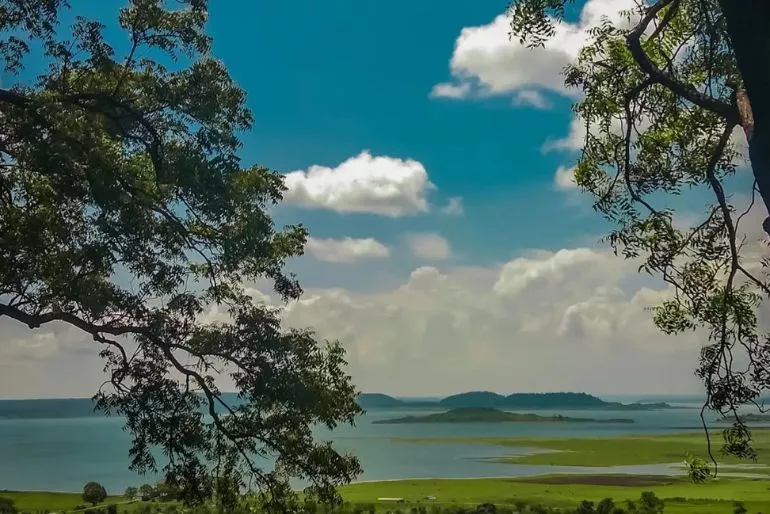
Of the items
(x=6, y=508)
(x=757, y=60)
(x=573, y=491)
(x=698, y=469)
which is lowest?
(x=573, y=491)

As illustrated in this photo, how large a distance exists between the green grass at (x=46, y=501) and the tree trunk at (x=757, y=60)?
1245 centimetres

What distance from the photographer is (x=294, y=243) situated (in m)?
9.78

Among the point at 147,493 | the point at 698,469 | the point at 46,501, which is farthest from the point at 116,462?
the point at 698,469

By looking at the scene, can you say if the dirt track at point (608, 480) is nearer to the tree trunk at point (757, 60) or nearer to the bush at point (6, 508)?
the bush at point (6, 508)

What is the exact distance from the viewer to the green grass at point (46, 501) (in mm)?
14077

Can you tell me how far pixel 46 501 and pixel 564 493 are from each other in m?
13.3

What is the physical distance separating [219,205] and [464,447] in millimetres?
46426

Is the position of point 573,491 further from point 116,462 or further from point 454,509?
point 116,462

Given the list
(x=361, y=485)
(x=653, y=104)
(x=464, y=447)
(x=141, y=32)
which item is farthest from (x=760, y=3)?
(x=464, y=447)

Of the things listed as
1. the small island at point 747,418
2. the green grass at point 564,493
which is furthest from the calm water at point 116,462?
the small island at point 747,418

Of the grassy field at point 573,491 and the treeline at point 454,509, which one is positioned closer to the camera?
the treeline at point 454,509

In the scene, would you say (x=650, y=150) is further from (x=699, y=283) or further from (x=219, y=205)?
(x=219, y=205)

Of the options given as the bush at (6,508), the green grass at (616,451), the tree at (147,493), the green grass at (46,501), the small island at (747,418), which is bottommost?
the green grass at (616,451)

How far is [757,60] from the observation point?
368 centimetres
